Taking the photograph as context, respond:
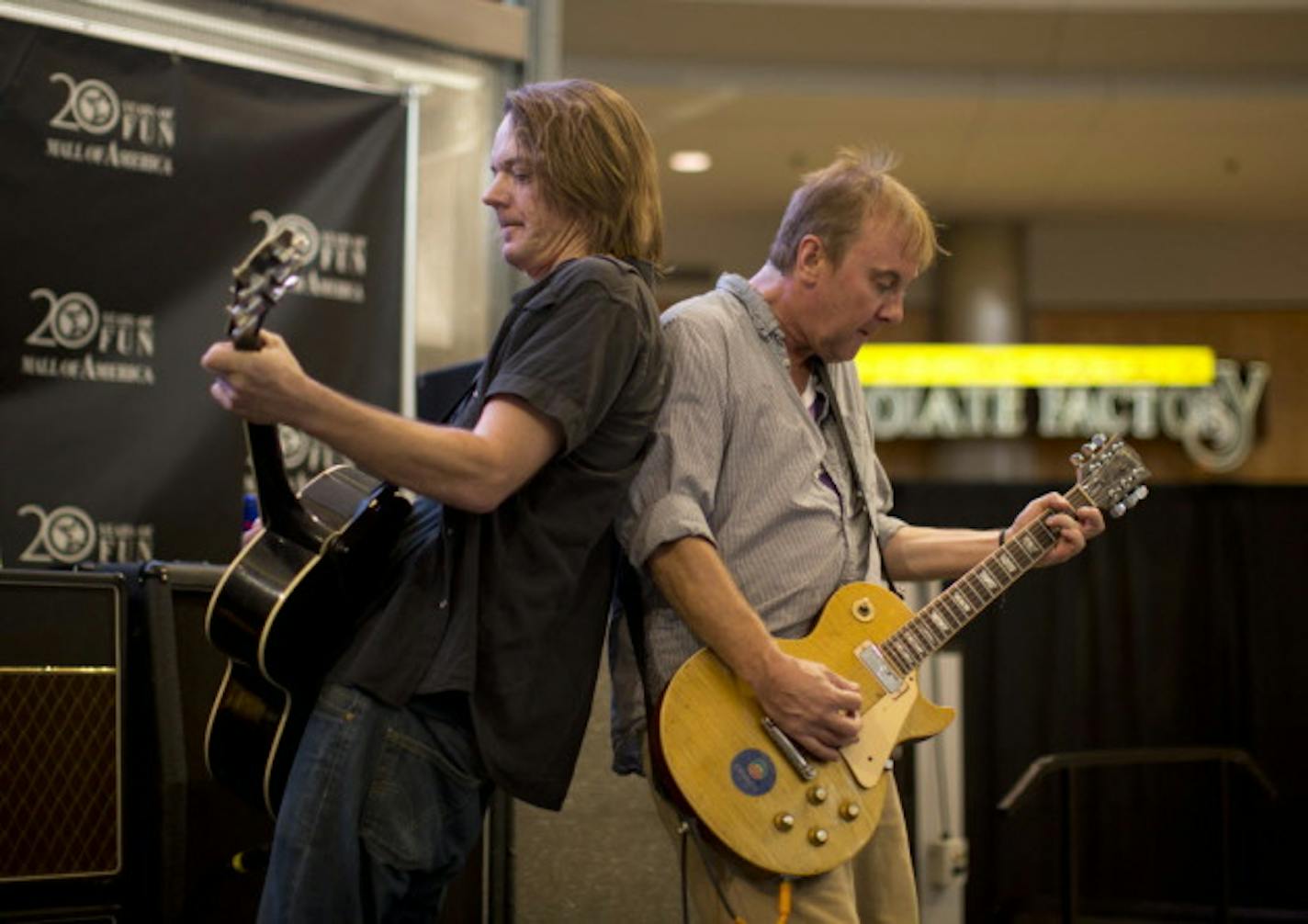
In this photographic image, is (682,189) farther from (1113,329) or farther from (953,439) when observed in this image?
(1113,329)

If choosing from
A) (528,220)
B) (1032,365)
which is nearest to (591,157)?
(528,220)

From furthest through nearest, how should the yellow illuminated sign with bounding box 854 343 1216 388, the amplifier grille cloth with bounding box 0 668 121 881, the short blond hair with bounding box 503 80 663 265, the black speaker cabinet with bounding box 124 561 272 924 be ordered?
the yellow illuminated sign with bounding box 854 343 1216 388, the black speaker cabinet with bounding box 124 561 272 924, the amplifier grille cloth with bounding box 0 668 121 881, the short blond hair with bounding box 503 80 663 265

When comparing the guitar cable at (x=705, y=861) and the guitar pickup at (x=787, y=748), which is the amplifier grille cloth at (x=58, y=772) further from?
the guitar pickup at (x=787, y=748)

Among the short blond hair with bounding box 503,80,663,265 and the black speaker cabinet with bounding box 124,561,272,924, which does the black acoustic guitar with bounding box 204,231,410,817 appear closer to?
the short blond hair with bounding box 503,80,663,265

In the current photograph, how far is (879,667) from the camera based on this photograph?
2.38m

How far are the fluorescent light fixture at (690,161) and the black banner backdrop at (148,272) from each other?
18.7 feet

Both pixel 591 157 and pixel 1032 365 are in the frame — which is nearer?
pixel 591 157

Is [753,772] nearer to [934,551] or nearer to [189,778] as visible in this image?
[934,551]

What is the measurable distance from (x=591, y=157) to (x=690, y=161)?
295 inches

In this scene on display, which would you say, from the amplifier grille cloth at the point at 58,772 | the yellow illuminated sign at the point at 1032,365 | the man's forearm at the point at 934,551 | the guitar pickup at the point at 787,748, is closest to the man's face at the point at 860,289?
the man's forearm at the point at 934,551

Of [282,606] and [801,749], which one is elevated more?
[282,606]

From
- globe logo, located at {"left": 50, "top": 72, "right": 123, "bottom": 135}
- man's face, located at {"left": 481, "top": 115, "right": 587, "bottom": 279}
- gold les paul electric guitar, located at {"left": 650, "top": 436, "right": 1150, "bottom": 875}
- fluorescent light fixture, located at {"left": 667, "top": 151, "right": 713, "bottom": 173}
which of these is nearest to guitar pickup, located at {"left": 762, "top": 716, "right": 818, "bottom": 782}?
gold les paul electric guitar, located at {"left": 650, "top": 436, "right": 1150, "bottom": 875}

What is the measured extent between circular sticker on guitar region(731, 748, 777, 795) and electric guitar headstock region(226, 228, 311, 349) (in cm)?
85

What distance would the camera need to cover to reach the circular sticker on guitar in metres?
2.20
